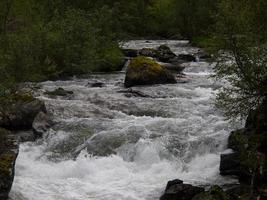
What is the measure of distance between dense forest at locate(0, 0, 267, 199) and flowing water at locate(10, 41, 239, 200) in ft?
5.23

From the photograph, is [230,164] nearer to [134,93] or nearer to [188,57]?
[134,93]

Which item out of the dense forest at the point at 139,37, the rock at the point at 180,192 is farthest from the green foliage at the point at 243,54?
the rock at the point at 180,192

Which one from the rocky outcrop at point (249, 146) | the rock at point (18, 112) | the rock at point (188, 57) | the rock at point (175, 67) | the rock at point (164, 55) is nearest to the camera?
the rocky outcrop at point (249, 146)

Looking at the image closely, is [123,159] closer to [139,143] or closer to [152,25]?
[139,143]

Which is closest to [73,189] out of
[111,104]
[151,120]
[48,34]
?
[151,120]

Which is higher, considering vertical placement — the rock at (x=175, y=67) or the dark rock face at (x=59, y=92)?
the dark rock face at (x=59, y=92)

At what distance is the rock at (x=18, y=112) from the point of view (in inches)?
721

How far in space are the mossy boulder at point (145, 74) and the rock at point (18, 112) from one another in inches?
339

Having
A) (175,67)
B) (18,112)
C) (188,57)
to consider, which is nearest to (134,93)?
(18,112)

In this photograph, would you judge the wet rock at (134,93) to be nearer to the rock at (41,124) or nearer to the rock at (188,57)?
the rock at (41,124)

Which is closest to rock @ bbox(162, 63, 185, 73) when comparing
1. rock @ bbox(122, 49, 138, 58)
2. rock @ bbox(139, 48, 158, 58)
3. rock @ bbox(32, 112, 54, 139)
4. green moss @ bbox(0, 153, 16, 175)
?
rock @ bbox(139, 48, 158, 58)

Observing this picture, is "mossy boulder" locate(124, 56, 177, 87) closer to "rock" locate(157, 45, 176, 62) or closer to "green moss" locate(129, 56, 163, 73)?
"green moss" locate(129, 56, 163, 73)

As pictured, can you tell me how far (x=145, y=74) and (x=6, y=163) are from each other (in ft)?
51.4

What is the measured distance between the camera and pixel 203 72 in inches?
1302
